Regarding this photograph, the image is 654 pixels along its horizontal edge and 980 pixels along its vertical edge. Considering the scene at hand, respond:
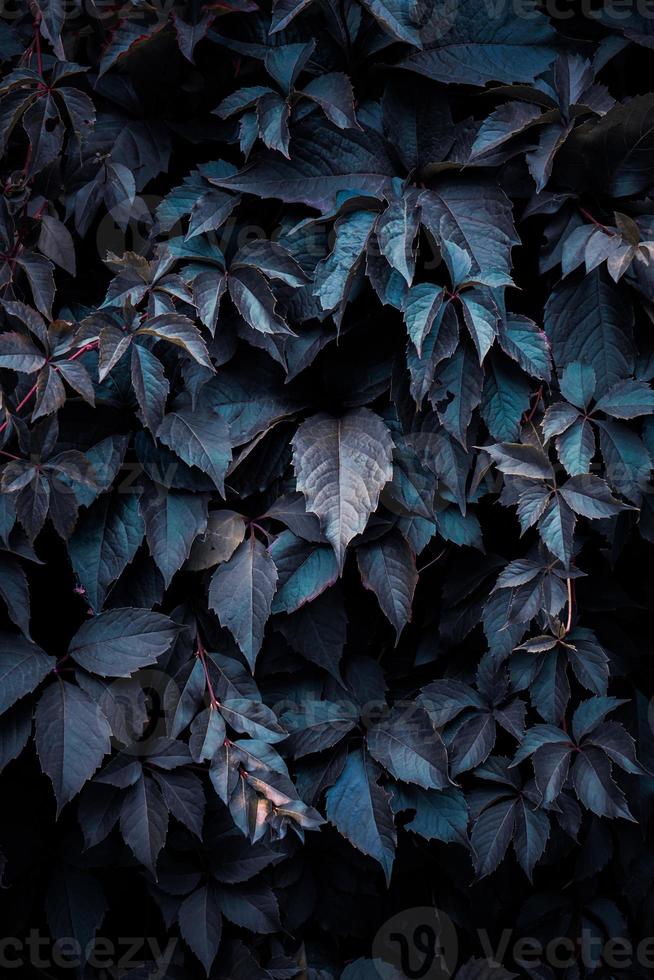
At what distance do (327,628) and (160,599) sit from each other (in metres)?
0.27

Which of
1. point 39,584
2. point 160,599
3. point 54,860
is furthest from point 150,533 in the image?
point 54,860

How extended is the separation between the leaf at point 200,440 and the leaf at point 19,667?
35 cm

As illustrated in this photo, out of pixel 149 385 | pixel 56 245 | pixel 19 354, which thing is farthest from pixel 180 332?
pixel 56 245

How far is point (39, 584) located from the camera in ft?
4.84

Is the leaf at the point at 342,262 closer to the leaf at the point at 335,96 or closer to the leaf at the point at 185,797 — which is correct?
the leaf at the point at 335,96

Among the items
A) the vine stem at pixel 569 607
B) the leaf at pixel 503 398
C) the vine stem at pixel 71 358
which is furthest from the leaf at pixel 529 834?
the vine stem at pixel 71 358

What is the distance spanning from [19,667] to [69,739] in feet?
0.41

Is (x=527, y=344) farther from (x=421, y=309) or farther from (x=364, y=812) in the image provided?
(x=364, y=812)

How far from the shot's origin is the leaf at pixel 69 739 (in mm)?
1238

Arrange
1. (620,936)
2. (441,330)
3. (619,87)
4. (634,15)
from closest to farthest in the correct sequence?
(441,330) < (634,15) < (619,87) < (620,936)

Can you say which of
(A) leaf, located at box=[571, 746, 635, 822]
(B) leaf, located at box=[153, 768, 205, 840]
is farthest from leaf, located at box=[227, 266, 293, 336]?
(A) leaf, located at box=[571, 746, 635, 822]

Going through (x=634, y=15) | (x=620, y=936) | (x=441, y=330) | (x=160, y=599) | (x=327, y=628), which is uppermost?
(x=634, y=15)

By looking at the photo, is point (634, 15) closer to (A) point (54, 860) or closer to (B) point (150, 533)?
(B) point (150, 533)

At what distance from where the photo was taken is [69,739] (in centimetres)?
125
